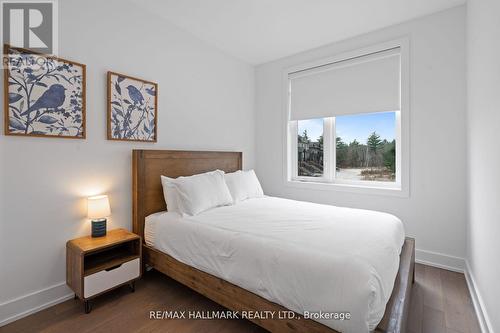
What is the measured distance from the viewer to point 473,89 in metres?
2.05

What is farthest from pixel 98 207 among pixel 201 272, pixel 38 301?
pixel 201 272

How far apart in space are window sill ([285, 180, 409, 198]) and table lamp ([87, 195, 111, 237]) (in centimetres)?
247

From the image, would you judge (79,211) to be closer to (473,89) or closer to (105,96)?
(105,96)

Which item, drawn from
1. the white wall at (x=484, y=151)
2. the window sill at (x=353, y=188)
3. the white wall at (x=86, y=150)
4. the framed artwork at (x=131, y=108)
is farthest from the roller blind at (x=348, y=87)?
the framed artwork at (x=131, y=108)

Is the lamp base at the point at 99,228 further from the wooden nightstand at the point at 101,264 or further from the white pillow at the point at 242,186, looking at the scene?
the white pillow at the point at 242,186

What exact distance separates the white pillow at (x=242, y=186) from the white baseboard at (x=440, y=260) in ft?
6.43

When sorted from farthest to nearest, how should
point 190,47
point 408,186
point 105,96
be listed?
point 190,47 < point 408,186 < point 105,96

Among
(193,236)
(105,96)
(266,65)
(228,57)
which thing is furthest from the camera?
(266,65)

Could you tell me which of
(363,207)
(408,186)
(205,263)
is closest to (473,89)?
(408,186)

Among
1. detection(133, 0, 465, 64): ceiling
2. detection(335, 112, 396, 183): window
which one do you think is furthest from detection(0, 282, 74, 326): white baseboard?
detection(335, 112, 396, 183): window

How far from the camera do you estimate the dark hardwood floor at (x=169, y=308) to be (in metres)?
1.67

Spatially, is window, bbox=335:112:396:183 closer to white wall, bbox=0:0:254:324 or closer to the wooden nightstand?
white wall, bbox=0:0:254:324

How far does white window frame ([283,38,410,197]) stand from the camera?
8.90 ft

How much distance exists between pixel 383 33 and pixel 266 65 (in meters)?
1.71
